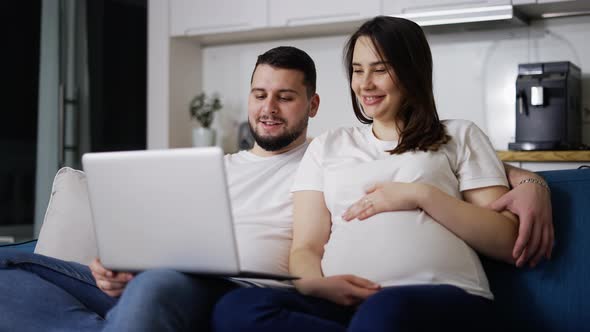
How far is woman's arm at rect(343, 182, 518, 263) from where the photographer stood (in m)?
1.48

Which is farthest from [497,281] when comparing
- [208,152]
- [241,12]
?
[241,12]

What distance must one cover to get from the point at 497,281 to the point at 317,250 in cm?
40

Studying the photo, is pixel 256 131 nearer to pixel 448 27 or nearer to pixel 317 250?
pixel 317 250

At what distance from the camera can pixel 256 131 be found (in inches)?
77.5

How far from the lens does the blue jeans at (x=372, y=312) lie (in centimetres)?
123

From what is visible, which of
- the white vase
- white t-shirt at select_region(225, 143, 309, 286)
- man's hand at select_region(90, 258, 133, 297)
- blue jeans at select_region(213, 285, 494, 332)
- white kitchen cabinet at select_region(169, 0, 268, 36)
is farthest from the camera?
the white vase

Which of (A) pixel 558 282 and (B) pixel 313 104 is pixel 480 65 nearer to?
(B) pixel 313 104

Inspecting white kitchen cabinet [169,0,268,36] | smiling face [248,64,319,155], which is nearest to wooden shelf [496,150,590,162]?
white kitchen cabinet [169,0,268,36]

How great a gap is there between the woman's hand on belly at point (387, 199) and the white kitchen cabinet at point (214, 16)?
2688mm

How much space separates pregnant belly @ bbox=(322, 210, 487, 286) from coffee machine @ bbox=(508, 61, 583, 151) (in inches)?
81.3

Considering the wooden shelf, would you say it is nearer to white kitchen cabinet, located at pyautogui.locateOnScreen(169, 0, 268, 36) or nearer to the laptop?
white kitchen cabinet, located at pyautogui.locateOnScreen(169, 0, 268, 36)

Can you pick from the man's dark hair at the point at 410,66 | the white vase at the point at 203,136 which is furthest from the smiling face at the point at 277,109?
the white vase at the point at 203,136

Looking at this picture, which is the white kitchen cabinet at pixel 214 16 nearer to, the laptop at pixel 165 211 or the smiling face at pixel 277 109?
the smiling face at pixel 277 109

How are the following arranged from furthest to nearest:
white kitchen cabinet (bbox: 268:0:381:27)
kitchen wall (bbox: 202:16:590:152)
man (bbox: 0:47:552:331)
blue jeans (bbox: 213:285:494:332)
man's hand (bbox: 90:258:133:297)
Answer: white kitchen cabinet (bbox: 268:0:381:27) → kitchen wall (bbox: 202:16:590:152) → man's hand (bbox: 90:258:133:297) → man (bbox: 0:47:552:331) → blue jeans (bbox: 213:285:494:332)
